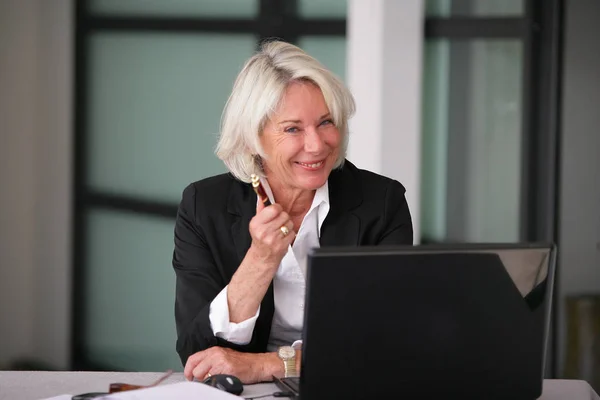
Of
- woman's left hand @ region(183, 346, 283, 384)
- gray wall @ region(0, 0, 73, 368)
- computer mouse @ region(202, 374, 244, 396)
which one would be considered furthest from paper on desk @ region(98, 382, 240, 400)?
gray wall @ region(0, 0, 73, 368)

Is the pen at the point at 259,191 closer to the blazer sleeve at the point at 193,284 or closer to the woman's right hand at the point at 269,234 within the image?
the woman's right hand at the point at 269,234

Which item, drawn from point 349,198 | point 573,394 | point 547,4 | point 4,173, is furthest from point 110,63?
point 573,394

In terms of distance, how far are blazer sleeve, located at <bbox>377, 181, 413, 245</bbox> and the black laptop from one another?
2.63 ft

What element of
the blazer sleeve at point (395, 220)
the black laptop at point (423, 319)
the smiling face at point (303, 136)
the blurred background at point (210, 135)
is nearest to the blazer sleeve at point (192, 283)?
the smiling face at point (303, 136)

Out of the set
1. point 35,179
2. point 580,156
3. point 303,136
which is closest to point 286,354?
point 303,136

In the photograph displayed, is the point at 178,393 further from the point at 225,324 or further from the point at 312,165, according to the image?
the point at 312,165

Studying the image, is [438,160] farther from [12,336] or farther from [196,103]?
[12,336]

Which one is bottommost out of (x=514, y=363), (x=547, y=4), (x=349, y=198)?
(x=514, y=363)

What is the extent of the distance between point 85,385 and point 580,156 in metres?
2.60

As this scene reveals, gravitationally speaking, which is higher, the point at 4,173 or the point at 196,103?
the point at 196,103

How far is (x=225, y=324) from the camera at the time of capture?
201cm

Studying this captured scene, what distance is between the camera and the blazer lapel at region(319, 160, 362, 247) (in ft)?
7.27

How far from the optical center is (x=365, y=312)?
52.9 inches

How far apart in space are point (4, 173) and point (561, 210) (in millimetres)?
2736
